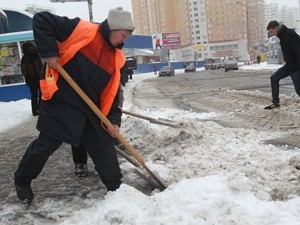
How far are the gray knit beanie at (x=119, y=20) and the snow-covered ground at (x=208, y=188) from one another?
4.29 feet

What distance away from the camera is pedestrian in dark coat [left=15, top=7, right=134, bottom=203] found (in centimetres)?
335

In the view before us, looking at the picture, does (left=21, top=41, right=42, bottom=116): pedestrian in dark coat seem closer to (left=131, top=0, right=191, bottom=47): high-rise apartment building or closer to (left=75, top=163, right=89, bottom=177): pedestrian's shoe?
(left=75, top=163, right=89, bottom=177): pedestrian's shoe

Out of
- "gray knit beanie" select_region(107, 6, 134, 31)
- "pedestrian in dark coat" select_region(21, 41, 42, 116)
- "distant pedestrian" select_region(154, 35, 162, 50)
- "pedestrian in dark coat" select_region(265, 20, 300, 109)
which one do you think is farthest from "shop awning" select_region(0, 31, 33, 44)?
"distant pedestrian" select_region(154, 35, 162, 50)

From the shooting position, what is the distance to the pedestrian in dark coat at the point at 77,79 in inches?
132

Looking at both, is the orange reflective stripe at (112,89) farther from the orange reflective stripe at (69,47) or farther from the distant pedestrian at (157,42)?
the distant pedestrian at (157,42)

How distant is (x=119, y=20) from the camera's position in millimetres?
3336

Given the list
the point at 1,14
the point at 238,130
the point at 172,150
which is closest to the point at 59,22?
the point at 172,150

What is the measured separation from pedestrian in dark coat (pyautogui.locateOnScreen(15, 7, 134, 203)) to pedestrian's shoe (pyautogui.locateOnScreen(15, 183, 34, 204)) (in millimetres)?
140

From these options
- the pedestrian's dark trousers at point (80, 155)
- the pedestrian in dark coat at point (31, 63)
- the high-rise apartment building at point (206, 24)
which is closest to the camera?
the pedestrian's dark trousers at point (80, 155)

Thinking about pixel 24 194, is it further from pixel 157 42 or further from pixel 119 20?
pixel 157 42

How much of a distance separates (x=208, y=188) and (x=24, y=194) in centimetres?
165

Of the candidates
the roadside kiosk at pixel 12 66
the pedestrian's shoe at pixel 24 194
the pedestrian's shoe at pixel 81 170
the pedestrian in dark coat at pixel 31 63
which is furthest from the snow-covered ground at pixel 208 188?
the roadside kiosk at pixel 12 66

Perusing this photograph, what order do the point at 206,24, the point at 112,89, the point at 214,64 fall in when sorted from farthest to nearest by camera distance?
the point at 206,24, the point at 214,64, the point at 112,89

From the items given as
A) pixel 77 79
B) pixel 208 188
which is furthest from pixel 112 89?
pixel 208 188
